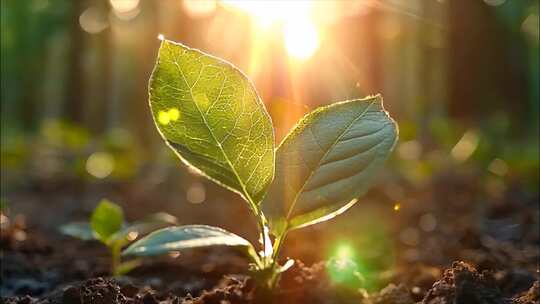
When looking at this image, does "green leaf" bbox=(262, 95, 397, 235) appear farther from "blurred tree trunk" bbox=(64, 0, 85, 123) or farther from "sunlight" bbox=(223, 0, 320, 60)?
"blurred tree trunk" bbox=(64, 0, 85, 123)

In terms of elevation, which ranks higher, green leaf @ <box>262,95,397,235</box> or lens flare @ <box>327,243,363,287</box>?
green leaf @ <box>262,95,397,235</box>

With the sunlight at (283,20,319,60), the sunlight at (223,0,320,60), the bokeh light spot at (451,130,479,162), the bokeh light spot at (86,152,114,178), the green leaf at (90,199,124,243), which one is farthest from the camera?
the sunlight at (283,20,319,60)

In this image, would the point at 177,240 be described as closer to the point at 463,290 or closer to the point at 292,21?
the point at 463,290

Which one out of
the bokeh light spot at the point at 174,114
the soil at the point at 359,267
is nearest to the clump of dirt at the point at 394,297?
the soil at the point at 359,267

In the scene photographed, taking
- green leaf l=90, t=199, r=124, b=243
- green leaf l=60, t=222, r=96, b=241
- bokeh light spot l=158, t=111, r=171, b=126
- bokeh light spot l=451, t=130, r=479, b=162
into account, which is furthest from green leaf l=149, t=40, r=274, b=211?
bokeh light spot l=451, t=130, r=479, b=162

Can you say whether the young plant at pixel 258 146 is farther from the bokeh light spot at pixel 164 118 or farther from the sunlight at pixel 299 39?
the sunlight at pixel 299 39

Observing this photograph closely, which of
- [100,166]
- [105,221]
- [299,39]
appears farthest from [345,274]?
[299,39]

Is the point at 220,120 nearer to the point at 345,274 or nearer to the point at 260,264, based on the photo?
the point at 260,264
